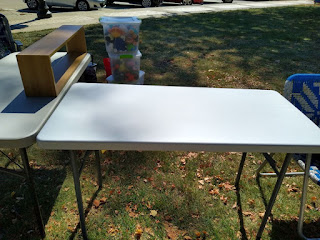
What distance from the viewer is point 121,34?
3.94 m

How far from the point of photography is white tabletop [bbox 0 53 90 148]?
1414mm

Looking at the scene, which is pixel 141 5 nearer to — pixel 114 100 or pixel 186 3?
pixel 186 3

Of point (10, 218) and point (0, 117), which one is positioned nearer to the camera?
point (0, 117)

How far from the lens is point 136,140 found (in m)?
1.41

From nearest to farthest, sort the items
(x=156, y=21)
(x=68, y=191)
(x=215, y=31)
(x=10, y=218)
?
(x=10, y=218), (x=68, y=191), (x=215, y=31), (x=156, y=21)

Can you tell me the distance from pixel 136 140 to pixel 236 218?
58.2 inches

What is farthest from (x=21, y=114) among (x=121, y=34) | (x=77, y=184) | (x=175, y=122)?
(x=121, y=34)

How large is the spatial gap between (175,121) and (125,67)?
2.81 m

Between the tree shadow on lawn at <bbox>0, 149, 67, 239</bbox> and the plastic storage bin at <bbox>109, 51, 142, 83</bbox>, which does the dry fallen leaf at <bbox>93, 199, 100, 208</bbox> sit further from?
the plastic storage bin at <bbox>109, 51, 142, 83</bbox>

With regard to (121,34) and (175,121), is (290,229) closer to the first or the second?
(175,121)

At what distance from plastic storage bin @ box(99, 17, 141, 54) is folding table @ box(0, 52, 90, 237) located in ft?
6.31

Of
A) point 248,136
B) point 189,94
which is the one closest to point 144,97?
point 189,94

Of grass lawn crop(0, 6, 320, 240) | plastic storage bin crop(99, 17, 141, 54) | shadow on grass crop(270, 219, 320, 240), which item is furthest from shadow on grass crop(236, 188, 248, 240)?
plastic storage bin crop(99, 17, 141, 54)

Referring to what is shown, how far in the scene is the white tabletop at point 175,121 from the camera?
1.42 m
